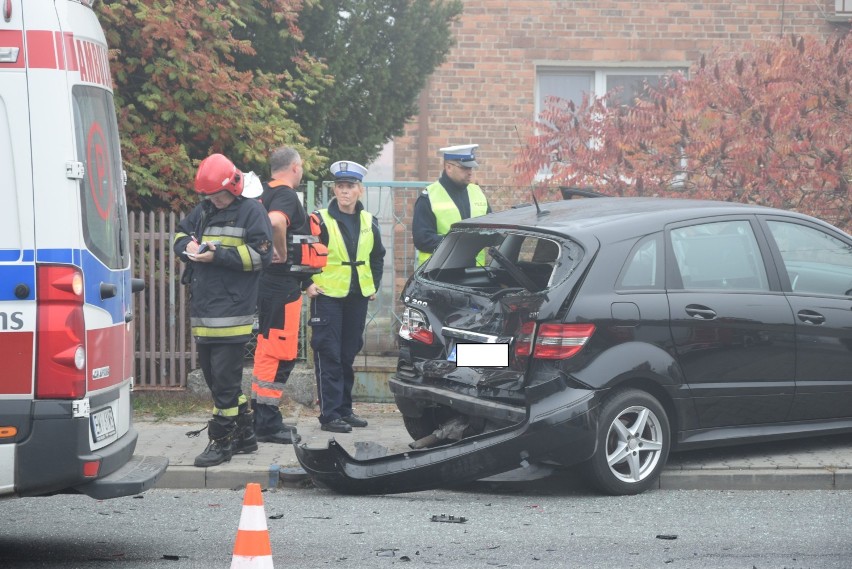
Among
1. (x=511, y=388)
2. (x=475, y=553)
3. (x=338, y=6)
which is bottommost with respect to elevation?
(x=475, y=553)

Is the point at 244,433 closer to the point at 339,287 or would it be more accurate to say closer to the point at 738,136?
the point at 339,287

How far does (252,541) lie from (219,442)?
10.0ft

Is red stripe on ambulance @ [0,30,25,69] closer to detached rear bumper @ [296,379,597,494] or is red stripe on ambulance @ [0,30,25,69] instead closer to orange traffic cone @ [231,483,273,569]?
orange traffic cone @ [231,483,273,569]

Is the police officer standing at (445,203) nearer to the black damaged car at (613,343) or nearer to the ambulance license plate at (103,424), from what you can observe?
the black damaged car at (613,343)

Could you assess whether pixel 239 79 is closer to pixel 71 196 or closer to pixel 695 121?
pixel 695 121

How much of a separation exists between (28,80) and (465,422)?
3.27m

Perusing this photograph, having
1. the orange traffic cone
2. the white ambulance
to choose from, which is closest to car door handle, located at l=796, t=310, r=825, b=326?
the orange traffic cone

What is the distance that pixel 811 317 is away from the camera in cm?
787

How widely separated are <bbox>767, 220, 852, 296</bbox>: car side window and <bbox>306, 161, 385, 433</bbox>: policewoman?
2812 millimetres

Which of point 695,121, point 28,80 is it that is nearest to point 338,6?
point 695,121

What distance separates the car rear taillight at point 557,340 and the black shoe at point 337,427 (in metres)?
2.38

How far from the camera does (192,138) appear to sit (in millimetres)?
10562

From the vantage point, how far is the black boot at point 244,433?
7.98 meters

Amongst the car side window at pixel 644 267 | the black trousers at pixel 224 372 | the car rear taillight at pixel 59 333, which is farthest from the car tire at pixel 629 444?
the car rear taillight at pixel 59 333
